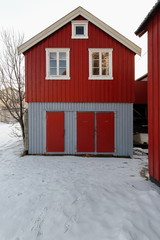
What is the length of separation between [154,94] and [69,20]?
670 cm

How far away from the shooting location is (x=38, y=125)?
860 cm

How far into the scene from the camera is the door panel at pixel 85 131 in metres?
8.55

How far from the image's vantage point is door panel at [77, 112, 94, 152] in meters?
8.55

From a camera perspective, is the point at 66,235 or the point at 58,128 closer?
the point at 66,235

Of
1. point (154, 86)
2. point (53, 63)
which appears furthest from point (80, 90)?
point (154, 86)

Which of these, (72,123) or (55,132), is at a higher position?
(72,123)

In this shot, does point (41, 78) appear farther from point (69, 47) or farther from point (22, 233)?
point (22, 233)

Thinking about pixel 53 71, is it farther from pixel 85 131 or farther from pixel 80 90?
pixel 85 131

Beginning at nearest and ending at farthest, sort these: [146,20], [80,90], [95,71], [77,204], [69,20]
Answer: [77,204], [146,20], [69,20], [80,90], [95,71]

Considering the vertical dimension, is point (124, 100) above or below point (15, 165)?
above

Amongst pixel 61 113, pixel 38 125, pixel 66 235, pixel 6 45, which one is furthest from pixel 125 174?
pixel 6 45

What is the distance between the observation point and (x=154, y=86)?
15.7 feet

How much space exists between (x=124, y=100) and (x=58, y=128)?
162 inches

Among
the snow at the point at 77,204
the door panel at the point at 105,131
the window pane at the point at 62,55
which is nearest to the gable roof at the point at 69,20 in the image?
the window pane at the point at 62,55
